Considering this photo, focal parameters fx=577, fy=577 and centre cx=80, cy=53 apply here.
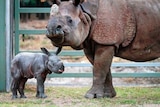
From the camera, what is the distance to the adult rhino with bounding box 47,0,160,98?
737cm

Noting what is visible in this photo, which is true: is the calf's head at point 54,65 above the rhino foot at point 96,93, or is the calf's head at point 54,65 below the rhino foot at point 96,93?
above

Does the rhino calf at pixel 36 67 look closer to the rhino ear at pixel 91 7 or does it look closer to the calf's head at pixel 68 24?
the calf's head at pixel 68 24

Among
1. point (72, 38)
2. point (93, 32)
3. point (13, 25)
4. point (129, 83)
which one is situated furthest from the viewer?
point (129, 83)

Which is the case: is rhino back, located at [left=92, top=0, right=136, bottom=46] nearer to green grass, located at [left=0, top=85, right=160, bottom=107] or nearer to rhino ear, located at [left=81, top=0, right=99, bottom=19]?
rhino ear, located at [left=81, top=0, right=99, bottom=19]

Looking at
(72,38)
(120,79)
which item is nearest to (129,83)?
(120,79)

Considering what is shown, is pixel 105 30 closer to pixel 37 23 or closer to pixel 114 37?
pixel 114 37

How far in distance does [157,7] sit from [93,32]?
3.27 ft

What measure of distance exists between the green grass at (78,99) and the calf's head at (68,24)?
2.46ft

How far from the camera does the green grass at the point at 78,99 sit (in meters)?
7.19

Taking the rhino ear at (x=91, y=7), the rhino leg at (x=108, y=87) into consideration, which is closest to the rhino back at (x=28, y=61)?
the rhino ear at (x=91, y=7)

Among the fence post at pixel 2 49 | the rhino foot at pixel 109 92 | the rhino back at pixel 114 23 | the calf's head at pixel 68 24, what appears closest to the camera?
the calf's head at pixel 68 24

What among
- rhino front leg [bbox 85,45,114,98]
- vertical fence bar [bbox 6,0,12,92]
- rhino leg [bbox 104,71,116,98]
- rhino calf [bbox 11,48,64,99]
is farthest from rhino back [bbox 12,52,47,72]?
vertical fence bar [bbox 6,0,12,92]

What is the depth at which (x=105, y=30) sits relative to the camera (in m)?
7.50

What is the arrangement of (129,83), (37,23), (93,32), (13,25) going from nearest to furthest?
(93,32) < (13,25) < (129,83) < (37,23)
